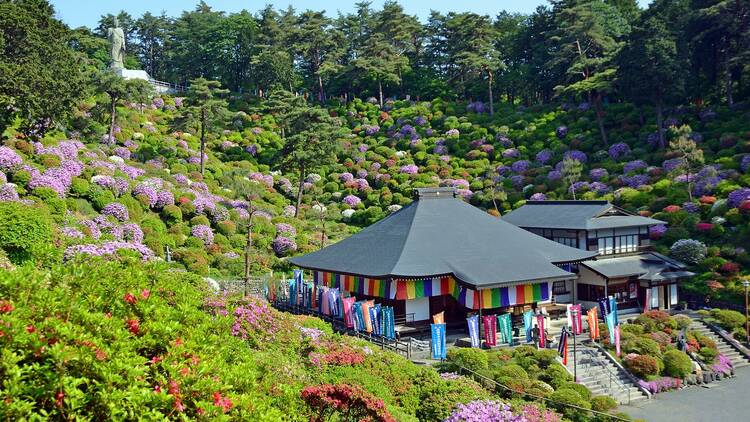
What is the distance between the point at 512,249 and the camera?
28.0 meters

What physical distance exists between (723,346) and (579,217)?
9423 mm

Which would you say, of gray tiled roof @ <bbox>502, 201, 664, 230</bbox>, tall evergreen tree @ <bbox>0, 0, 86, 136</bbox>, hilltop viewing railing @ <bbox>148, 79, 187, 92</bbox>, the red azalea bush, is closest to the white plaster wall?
gray tiled roof @ <bbox>502, 201, 664, 230</bbox>

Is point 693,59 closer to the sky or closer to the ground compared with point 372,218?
closer to the sky

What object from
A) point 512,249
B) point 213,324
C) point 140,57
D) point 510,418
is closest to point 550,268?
point 512,249

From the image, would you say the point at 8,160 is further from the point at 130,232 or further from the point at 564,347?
the point at 564,347

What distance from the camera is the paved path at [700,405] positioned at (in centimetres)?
2002

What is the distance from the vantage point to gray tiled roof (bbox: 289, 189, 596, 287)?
2545cm

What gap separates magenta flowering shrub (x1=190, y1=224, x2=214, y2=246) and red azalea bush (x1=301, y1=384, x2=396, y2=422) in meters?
28.4

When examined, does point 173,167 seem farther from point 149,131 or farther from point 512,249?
point 512,249

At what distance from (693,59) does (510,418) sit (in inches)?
1720

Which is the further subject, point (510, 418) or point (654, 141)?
point (654, 141)

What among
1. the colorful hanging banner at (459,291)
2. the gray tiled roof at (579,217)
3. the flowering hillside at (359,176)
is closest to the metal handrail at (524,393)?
the colorful hanging banner at (459,291)

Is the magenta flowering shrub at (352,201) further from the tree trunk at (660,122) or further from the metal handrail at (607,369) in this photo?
the metal handrail at (607,369)

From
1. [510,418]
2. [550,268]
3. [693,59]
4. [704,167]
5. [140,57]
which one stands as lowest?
[510,418]
